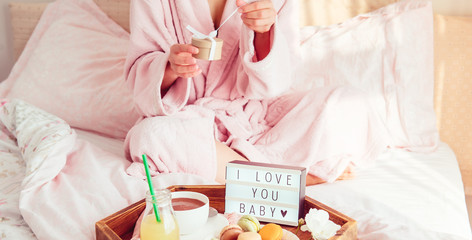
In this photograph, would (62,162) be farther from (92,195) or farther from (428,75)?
(428,75)

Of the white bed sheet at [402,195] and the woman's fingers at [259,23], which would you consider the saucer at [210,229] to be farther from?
the woman's fingers at [259,23]

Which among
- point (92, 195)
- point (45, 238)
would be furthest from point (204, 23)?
point (45, 238)

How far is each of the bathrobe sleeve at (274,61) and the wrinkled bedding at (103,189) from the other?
0.33 m

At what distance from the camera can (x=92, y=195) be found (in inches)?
42.8

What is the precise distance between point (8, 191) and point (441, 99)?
147 centimetres

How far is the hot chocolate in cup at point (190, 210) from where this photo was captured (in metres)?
0.81

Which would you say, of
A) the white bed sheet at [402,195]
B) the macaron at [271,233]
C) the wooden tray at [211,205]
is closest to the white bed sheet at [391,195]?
the white bed sheet at [402,195]

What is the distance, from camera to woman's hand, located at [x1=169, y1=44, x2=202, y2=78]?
120cm

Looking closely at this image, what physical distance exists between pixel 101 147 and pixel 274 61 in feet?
2.16

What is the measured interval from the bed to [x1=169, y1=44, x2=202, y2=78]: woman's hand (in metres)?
0.26

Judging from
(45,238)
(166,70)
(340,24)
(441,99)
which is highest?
(340,24)

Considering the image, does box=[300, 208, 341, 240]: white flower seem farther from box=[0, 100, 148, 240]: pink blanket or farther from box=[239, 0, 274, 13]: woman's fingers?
box=[239, 0, 274, 13]: woman's fingers

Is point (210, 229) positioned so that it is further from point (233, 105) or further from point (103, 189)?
point (233, 105)

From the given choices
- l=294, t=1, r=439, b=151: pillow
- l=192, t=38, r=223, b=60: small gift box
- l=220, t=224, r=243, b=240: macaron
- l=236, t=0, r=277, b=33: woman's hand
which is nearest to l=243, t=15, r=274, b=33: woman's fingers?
l=236, t=0, r=277, b=33: woman's hand
